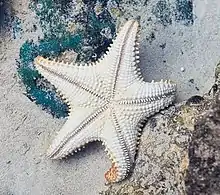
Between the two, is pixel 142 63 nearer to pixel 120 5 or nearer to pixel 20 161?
pixel 120 5

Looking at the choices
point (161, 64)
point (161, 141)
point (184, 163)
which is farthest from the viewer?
point (161, 64)

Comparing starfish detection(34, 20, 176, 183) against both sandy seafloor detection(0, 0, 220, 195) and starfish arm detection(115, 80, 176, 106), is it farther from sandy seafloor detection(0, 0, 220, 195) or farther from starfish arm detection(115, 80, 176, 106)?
sandy seafloor detection(0, 0, 220, 195)

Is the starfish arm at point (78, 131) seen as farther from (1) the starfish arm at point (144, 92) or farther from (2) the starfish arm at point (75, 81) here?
(1) the starfish arm at point (144, 92)

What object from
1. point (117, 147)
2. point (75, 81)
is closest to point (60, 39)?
point (75, 81)

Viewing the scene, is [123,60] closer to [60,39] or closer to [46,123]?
[60,39]

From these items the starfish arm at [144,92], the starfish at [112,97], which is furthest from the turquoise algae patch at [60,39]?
the starfish arm at [144,92]

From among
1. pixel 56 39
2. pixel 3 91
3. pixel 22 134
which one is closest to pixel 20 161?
pixel 22 134
